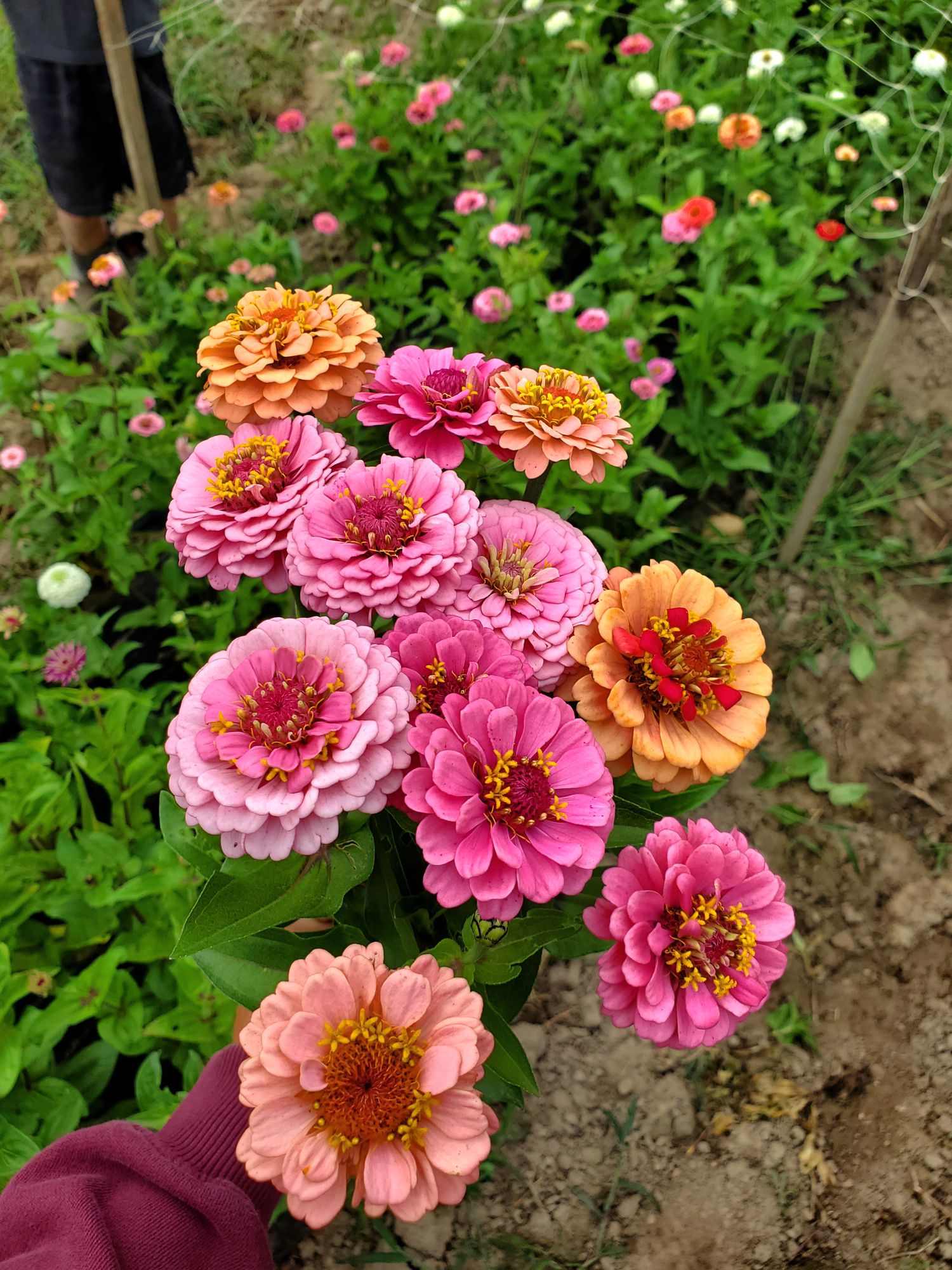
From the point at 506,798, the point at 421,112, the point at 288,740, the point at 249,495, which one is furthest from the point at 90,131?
the point at 506,798

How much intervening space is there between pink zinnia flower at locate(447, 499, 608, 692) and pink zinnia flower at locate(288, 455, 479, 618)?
0.04 m

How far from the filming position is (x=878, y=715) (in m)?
2.10

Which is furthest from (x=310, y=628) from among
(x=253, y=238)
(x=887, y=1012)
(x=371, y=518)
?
(x=253, y=238)

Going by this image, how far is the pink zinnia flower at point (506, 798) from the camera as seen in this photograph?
68cm

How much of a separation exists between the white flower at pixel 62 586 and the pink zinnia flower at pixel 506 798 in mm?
1224

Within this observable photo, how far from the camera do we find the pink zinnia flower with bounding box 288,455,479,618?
2.54 ft

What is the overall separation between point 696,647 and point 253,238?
94.6 inches

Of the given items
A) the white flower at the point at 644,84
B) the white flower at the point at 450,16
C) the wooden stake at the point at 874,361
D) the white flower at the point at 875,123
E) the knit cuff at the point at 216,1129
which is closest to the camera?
the knit cuff at the point at 216,1129

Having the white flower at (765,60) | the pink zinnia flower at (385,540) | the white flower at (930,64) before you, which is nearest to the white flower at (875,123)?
the white flower at (930,64)

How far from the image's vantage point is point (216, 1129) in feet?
3.71

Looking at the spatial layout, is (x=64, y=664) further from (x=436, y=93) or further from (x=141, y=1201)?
(x=436, y=93)

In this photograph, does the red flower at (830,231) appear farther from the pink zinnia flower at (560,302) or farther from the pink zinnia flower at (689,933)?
the pink zinnia flower at (689,933)

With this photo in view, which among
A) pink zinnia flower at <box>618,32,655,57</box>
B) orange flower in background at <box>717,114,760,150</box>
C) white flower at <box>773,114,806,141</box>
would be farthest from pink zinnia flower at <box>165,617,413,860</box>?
pink zinnia flower at <box>618,32,655,57</box>

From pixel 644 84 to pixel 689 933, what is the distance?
9.04 ft
